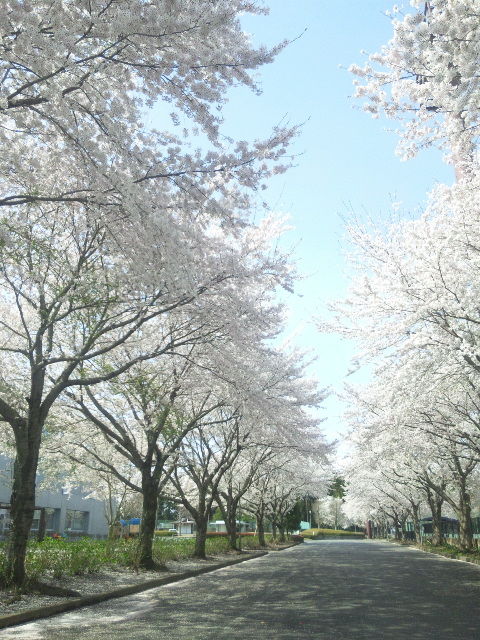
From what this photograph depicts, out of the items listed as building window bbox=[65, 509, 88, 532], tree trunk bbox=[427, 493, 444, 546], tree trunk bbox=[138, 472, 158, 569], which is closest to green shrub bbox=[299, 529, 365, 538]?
building window bbox=[65, 509, 88, 532]

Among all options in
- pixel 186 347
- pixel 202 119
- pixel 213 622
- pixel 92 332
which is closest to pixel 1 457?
pixel 186 347

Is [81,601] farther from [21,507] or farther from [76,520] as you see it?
[76,520]

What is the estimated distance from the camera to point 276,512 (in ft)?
172

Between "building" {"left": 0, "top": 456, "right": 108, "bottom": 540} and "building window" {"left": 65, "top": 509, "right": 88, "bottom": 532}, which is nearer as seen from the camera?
"building" {"left": 0, "top": 456, "right": 108, "bottom": 540}

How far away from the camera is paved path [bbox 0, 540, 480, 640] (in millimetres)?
6922

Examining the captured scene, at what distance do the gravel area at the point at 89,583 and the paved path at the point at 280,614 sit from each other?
0.66 m

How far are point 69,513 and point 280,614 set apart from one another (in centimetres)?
4184

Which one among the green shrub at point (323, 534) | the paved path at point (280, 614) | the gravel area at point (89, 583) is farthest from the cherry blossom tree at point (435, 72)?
the green shrub at point (323, 534)

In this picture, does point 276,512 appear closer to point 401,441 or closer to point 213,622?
point 401,441

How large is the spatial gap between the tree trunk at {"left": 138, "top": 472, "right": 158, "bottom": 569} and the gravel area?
20.8 inches

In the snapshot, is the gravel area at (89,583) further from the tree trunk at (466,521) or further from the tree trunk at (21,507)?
the tree trunk at (466,521)

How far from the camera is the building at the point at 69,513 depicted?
41.1m

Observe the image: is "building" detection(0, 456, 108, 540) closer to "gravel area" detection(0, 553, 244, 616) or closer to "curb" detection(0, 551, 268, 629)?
"gravel area" detection(0, 553, 244, 616)

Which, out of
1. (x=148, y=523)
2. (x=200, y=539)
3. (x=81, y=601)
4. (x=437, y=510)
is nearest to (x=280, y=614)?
(x=81, y=601)
